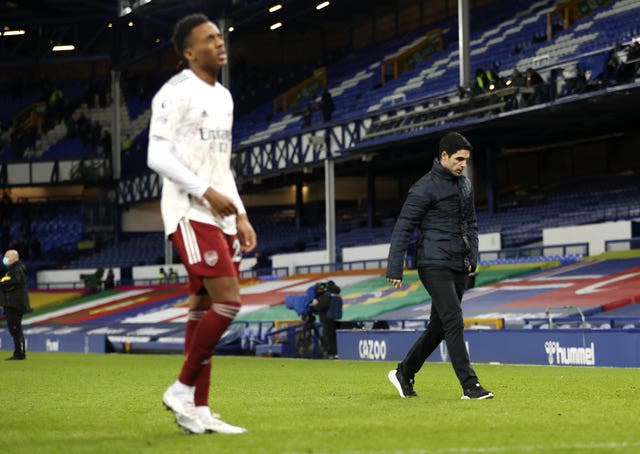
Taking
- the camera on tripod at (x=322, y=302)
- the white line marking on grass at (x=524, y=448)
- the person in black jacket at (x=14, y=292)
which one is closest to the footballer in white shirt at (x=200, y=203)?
the white line marking on grass at (x=524, y=448)

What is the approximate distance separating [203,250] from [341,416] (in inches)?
83.5

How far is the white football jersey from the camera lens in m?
7.11

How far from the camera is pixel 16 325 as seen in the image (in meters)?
23.2

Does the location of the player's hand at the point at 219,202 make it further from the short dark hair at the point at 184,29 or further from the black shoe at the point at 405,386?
the black shoe at the point at 405,386

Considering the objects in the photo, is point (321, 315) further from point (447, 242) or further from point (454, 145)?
point (454, 145)

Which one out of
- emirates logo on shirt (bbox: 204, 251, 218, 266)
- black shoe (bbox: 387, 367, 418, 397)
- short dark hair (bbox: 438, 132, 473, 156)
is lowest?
black shoe (bbox: 387, 367, 418, 397)

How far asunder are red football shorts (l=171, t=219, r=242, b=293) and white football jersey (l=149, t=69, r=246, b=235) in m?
0.06

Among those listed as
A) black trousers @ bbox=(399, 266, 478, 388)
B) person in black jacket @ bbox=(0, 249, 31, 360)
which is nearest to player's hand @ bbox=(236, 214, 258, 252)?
black trousers @ bbox=(399, 266, 478, 388)

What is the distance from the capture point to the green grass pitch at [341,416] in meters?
6.57

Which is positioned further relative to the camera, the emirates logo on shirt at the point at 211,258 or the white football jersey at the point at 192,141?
the white football jersey at the point at 192,141

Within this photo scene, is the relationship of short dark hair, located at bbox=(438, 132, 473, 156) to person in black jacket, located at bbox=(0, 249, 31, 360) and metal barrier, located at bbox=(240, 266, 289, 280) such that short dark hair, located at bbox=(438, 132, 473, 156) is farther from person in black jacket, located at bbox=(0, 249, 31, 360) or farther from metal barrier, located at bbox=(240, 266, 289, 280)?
metal barrier, located at bbox=(240, 266, 289, 280)

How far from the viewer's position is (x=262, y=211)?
56.1 m

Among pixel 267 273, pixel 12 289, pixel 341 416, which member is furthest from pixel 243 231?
pixel 267 273

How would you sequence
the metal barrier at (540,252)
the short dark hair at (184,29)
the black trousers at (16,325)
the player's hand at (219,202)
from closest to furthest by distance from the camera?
the player's hand at (219,202) → the short dark hair at (184,29) → the black trousers at (16,325) → the metal barrier at (540,252)
